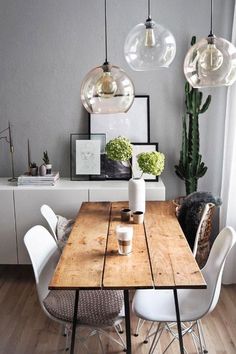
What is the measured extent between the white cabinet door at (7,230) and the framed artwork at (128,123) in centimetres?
96

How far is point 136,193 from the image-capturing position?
2660 millimetres

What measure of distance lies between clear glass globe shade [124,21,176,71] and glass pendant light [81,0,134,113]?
11 centimetres

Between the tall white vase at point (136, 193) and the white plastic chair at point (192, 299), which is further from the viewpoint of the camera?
the tall white vase at point (136, 193)

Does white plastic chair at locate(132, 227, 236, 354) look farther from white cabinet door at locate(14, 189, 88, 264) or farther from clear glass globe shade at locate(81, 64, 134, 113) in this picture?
white cabinet door at locate(14, 189, 88, 264)

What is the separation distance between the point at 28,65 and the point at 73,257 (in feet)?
7.08

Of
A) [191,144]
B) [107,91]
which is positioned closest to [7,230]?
[191,144]

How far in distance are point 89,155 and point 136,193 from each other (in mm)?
1026

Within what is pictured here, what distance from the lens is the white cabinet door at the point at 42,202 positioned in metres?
3.29

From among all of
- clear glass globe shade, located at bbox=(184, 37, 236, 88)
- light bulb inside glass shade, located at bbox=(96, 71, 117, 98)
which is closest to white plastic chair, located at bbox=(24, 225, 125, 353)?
light bulb inside glass shade, located at bbox=(96, 71, 117, 98)

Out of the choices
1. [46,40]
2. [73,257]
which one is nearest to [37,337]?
[73,257]

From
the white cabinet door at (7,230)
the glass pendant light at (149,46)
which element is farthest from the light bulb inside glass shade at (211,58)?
the white cabinet door at (7,230)

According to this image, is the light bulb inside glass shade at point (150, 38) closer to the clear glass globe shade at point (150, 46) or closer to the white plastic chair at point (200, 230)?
the clear glass globe shade at point (150, 46)

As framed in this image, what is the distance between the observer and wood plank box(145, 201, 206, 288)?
175 cm

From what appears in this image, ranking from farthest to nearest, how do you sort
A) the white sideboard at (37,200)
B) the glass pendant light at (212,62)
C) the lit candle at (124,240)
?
the white sideboard at (37,200) → the lit candle at (124,240) → the glass pendant light at (212,62)
